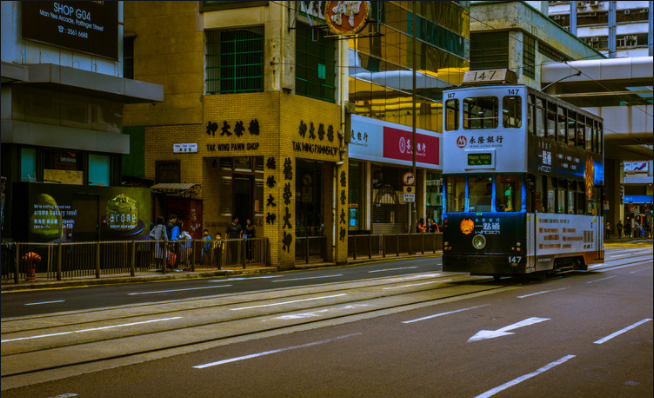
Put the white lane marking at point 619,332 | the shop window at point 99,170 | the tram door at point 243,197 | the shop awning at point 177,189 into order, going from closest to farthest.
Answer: the white lane marking at point 619,332
the shop window at point 99,170
the shop awning at point 177,189
the tram door at point 243,197

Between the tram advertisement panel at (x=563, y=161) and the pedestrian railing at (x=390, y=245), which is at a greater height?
the tram advertisement panel at (x=563, y=161)

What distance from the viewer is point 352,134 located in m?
32.6

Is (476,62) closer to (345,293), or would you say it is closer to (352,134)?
(352,134)

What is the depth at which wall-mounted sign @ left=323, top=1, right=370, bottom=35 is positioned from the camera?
2725cm

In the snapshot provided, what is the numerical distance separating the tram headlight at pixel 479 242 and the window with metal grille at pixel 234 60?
473 inches

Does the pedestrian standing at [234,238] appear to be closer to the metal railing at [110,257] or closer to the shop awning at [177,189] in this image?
the metal railing at [110,257]

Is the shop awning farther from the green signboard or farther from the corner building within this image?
the green signboard

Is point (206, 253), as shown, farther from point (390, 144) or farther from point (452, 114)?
point (390, 144)

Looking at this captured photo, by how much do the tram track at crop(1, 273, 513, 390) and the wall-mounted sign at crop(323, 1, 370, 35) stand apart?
1227 cm

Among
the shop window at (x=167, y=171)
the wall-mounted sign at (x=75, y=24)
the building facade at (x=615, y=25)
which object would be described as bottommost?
the shop window at (x=167, y=171)

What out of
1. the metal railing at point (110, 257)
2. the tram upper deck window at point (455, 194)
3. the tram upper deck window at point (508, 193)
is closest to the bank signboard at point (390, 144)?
the metal railing at point (110, 257)

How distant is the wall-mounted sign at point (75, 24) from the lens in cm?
2177

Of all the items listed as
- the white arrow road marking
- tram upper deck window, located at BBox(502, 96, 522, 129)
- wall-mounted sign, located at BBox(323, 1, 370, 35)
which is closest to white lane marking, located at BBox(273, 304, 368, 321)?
the white arrow road marking

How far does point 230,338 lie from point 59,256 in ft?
32.5
